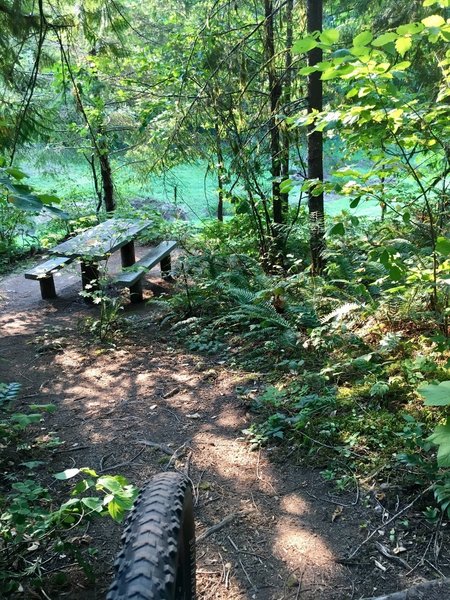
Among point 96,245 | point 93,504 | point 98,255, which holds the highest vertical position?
point 96,245

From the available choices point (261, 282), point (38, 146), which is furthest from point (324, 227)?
point (38, 146)

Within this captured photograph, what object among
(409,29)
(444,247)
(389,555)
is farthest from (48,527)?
(409,29)

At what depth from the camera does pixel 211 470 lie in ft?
11.0

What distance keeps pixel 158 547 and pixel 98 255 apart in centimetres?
588

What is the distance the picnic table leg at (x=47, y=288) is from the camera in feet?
28.4

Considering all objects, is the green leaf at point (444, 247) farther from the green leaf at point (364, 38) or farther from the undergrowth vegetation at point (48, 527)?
the undergrowth vegetation at point (48, 527)

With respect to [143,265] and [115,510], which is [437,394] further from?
[143,265]

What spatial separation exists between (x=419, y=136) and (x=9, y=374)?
460 cm

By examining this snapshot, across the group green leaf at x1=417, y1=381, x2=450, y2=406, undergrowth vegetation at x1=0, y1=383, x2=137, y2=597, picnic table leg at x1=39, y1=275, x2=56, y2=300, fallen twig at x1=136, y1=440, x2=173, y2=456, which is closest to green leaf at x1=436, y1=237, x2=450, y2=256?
green leaf at x1=417, y1=381, x2=450, y2=406

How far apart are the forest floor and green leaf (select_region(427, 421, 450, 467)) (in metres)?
0.93

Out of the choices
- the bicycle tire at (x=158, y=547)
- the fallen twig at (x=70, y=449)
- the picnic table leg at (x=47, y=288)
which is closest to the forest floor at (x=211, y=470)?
the fallen twig at (x=70, y=449)

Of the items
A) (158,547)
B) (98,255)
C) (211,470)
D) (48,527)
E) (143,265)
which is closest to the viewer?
(158,547)

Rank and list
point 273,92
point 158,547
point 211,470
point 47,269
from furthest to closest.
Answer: point 47,269 < point 273,92 < point 211,470 < point 158,547

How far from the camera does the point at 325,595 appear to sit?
2.27m
